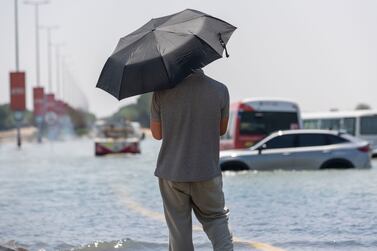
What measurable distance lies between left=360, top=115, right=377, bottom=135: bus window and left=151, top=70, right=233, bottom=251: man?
112 ft

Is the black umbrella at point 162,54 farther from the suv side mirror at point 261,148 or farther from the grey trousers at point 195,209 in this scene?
the suv side mirror at point 261,148

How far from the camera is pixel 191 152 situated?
22.0 ft

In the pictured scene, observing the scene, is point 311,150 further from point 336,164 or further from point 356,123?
point 356,123

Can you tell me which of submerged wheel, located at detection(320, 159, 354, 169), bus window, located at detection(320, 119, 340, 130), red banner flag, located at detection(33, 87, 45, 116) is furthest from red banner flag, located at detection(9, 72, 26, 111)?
submerged wheel, located at detection(320, 159, 354, 169)

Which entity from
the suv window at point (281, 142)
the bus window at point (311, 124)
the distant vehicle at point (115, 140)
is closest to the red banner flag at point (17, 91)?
the distant vehicle at point (115, 140)

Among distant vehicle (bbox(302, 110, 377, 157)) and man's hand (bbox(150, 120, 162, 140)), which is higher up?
man's hand (bbox(150, 120, 162, 140))

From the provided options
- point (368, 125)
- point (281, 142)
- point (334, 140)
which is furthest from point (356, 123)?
point (281, 142)

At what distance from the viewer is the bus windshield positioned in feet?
99.3

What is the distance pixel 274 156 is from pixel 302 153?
0.74 metres

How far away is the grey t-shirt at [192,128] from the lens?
22.0ft

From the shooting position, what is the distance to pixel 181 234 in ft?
22.6

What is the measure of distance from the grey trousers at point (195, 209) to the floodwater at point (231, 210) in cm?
306

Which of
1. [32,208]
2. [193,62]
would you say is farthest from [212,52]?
[32,208]

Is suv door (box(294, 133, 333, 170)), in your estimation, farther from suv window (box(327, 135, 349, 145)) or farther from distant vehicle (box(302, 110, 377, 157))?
distant vehicle (box(302, 110, 377, 157))
